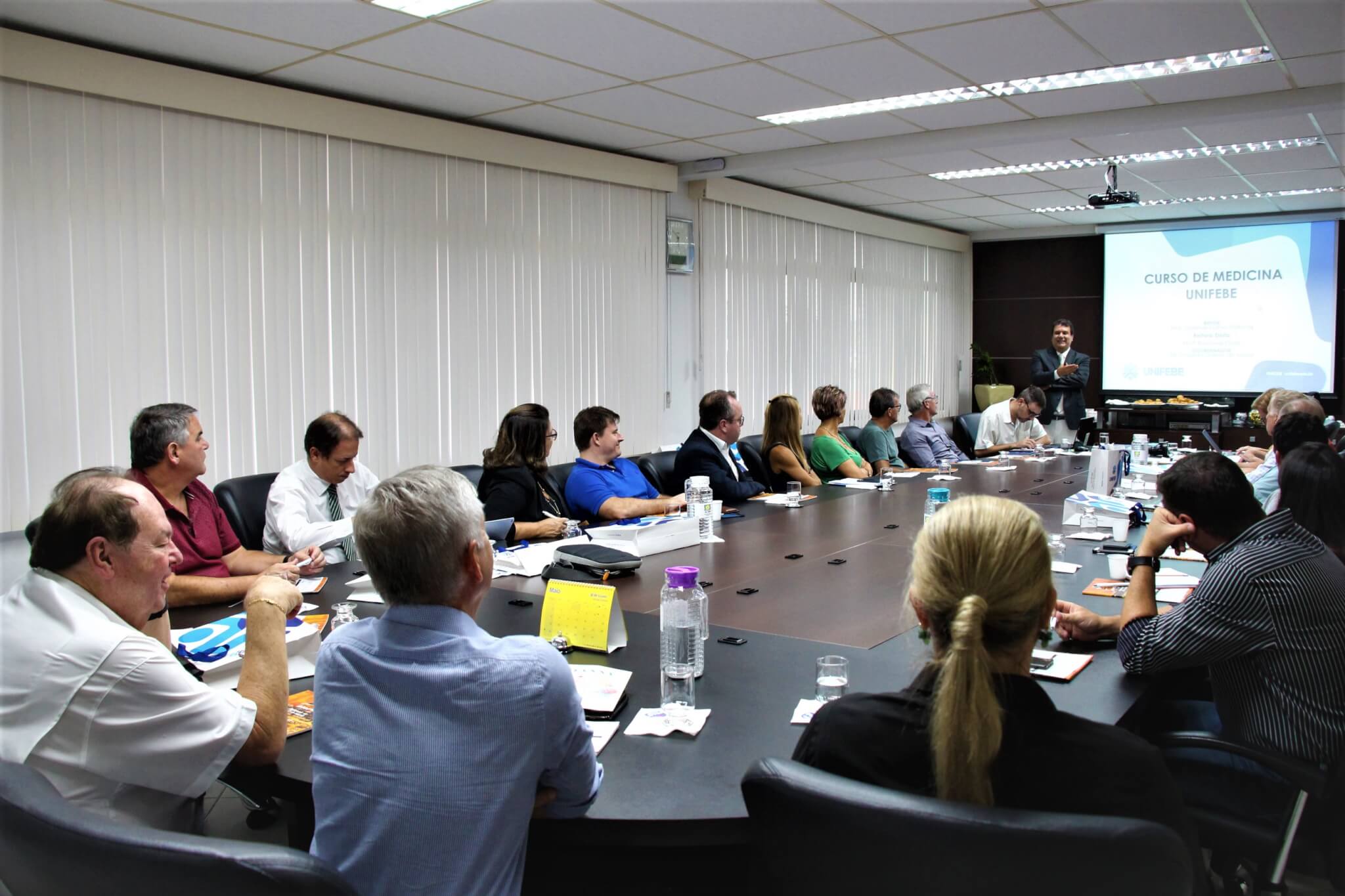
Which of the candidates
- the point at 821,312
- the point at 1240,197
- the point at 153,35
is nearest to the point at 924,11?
the point at 153,35

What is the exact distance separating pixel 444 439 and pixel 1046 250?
8.10 m

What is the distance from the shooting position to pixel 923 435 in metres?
7.26

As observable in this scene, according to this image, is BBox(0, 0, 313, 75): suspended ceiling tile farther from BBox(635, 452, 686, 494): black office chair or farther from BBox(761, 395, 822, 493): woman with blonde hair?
BBox(761, 395, 822, 493): woman with blonde hair

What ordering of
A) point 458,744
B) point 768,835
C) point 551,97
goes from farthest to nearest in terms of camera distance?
point 551,97
point 458,744
point 768,835

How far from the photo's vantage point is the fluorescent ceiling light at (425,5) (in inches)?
147

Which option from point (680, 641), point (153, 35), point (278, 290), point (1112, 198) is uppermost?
point (153, 35)

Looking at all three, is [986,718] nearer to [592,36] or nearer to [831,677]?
[831,677]

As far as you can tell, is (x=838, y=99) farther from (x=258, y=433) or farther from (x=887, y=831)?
(x=887, y=831)

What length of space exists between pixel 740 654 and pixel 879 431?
494 centimetres

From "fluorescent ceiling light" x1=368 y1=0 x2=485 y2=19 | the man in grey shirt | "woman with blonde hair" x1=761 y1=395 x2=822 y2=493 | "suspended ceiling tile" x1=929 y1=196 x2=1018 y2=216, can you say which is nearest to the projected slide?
"suspended ceiling tile" x1=929 y1=196 x2=1018 y2=216

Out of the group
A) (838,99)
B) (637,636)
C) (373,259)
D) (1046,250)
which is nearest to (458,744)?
(637,636)

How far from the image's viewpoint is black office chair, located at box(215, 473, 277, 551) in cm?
392

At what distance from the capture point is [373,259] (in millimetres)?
5328

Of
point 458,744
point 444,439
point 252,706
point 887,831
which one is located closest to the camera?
point 887,831
